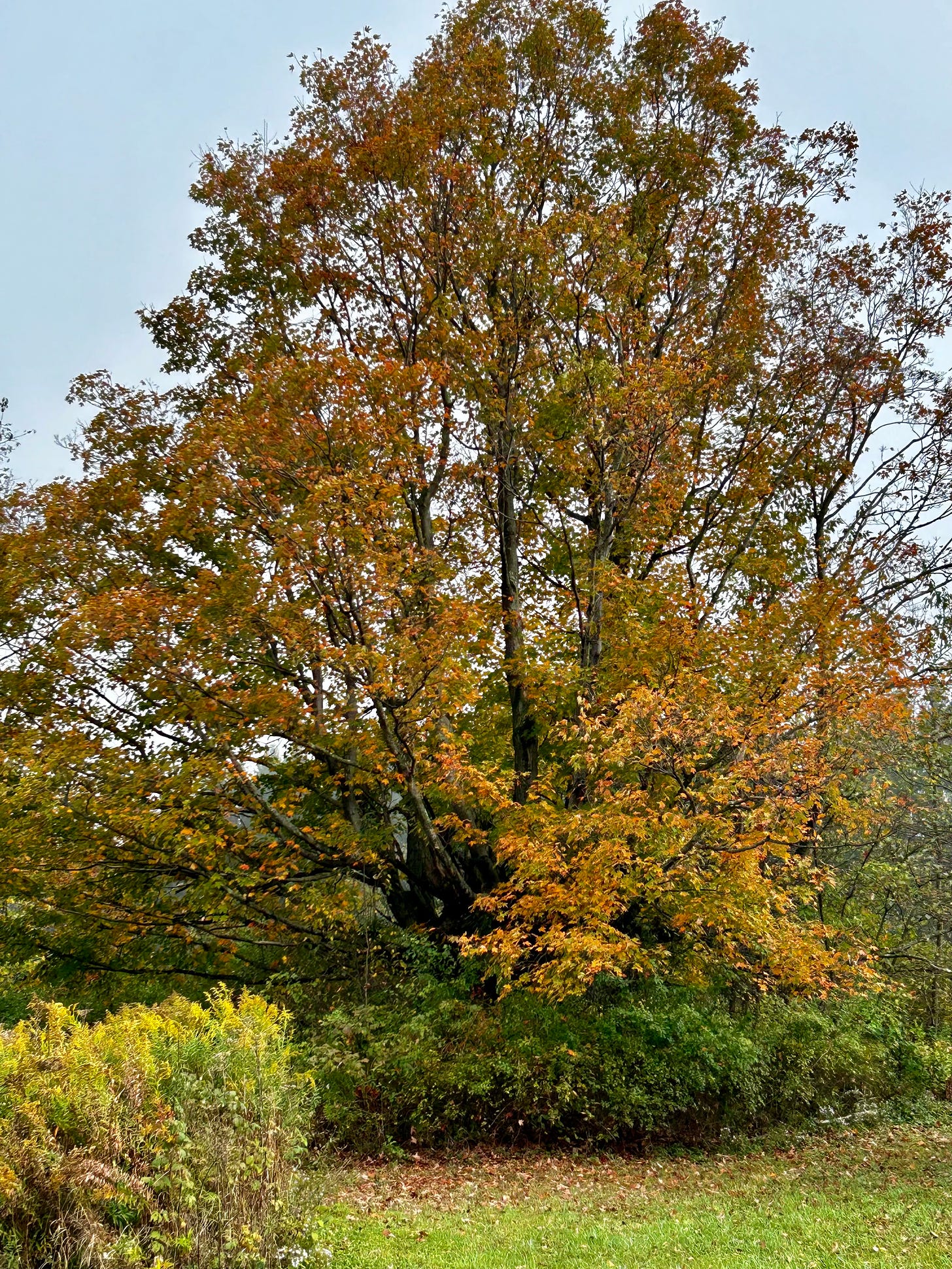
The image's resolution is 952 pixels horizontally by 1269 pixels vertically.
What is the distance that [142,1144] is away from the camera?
14.6 ft

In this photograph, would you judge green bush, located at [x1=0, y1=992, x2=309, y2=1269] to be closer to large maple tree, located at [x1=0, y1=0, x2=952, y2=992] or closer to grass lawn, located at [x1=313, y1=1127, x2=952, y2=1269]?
grass lawn, located at [x1=313, y1=1127, x2=952, y2=1269]

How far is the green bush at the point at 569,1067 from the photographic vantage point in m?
9.50

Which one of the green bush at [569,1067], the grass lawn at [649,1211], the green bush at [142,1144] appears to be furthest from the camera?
the green bush at [569,1067]

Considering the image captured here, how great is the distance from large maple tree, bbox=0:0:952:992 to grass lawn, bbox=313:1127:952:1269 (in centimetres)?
198

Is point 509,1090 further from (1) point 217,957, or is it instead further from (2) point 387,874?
(1) point 217,957

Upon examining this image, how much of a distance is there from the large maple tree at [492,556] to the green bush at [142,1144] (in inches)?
163

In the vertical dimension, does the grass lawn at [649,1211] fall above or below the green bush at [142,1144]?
below

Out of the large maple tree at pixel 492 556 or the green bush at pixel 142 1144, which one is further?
the large maple tree at pixel 492 556

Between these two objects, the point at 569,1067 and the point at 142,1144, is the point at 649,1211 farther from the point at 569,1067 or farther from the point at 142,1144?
the point at 142,1144

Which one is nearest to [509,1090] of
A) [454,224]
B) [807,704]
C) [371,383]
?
[807,704]

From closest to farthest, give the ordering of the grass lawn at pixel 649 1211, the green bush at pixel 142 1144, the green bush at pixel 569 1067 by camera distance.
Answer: the green bush at pixel 142 1144, the grass lawn at pixel 649 1211, the green bush at pixel 569 1067

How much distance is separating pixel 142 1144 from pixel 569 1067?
648 cm

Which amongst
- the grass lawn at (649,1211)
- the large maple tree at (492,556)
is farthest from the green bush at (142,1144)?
the large maple tree at (492,556)

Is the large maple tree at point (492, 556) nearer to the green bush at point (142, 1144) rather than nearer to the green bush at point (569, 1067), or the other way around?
the green bush at point (569, 1067)
